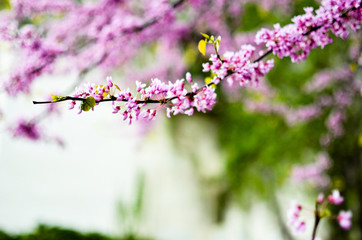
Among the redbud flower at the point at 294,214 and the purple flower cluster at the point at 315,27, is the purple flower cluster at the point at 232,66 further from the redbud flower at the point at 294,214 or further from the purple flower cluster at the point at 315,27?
the redbud flower at the point at 294,214

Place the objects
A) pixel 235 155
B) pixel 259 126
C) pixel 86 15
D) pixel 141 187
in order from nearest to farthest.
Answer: pixel 86 15
pixel 259 126
pixel 235 155
pixel 141 187

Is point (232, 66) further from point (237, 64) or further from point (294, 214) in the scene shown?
point (294, 214)

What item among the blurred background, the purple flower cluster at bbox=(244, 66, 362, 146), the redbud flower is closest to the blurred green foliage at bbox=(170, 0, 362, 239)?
the blurred background

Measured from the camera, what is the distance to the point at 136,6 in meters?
2.73

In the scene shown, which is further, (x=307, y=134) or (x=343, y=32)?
(x=307, y=134)

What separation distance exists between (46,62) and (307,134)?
266cm

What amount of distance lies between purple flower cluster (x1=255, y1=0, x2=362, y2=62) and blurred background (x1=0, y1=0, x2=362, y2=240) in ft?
3.67

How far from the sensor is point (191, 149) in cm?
413

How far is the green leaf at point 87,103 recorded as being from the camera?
724 mm

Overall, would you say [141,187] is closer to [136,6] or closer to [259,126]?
[259,126]

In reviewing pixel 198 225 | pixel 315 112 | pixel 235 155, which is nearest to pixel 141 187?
pixel 198 225

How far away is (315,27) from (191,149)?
3321mm

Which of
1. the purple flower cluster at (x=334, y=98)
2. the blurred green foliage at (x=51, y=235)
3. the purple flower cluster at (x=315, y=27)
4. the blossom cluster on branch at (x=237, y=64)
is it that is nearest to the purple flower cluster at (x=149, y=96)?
the blossom cluster on branch at (x=237, y=64)

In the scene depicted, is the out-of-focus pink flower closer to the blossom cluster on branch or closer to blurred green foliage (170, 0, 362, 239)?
the blossom cluster on branch
